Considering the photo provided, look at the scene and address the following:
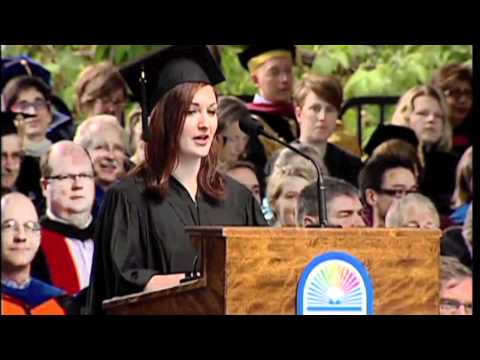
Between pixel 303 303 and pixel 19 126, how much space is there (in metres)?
2.46

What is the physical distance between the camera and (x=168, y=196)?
6.00 m

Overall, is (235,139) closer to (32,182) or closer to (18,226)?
(32,182)

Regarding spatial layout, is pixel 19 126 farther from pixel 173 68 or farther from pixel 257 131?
pixel 257 131

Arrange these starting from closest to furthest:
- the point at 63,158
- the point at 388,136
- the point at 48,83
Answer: the point at 63,158
the point at 48,83
the point at 388,136

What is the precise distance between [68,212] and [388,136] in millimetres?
1631

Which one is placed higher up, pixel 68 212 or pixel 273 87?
pixel 273 87

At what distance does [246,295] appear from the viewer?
503cm

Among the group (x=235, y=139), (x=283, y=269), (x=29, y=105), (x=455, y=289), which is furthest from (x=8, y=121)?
(x=283, y=269)

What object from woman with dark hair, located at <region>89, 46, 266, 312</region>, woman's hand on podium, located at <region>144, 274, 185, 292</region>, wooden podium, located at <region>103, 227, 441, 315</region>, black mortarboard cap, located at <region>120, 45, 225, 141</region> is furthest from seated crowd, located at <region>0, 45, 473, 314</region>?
wooden podium, located at <region>103, 227, 441, 315</region>

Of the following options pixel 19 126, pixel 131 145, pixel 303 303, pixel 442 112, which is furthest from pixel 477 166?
pixel 303 303

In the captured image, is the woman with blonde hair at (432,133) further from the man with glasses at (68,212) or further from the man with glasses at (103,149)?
the man with glasses at (68,212)

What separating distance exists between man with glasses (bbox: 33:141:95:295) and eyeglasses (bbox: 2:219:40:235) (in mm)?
47

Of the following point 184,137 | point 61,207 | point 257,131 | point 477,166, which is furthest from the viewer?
point 477,166

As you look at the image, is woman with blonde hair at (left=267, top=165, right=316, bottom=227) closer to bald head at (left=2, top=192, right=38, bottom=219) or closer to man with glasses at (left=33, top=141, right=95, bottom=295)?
man with glasses at (left=33, top=141, right=95, bottom=295)
